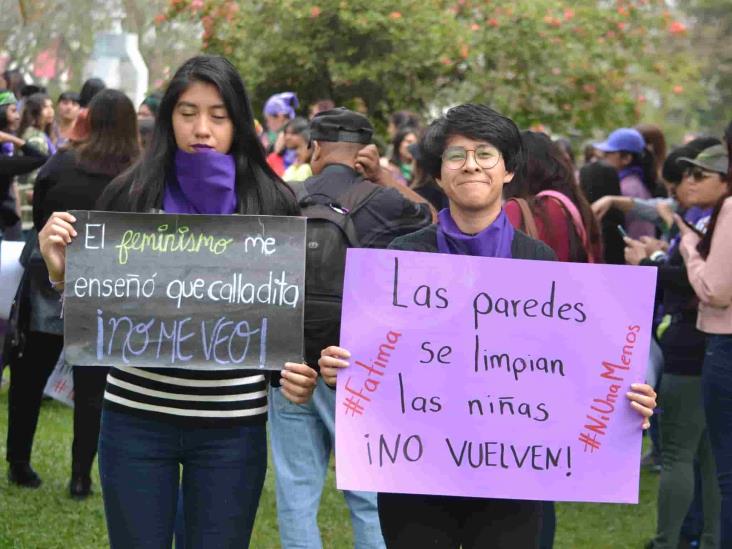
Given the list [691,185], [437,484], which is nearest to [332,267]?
[437,484]

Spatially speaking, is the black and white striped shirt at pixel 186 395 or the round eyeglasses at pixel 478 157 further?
the round eyeglasses at pixel 478 157

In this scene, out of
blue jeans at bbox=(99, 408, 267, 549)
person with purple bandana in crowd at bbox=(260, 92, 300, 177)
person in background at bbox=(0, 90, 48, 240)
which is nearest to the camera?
blue jeans at bbox=(99, 408, 267, 549)

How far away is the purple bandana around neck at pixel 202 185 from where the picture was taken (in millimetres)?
3762

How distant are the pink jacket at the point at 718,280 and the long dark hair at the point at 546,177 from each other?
1.78 feet

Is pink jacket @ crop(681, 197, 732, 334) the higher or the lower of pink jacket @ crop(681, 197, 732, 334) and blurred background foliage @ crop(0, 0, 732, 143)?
the lower

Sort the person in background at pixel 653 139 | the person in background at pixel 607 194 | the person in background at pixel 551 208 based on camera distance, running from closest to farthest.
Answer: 1. the person in background at pixel 551 208
2. the person in background at pixel 607 194
3. the person in background at pixel 653 139

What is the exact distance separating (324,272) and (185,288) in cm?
101

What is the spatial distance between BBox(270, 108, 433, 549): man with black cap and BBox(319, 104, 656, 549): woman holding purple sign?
3.31ft

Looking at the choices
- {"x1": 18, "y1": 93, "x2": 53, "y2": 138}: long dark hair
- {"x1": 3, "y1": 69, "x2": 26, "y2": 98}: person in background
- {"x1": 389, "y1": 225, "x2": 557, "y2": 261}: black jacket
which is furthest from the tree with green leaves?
{"x1": 389, "y1": 225, "x2": 557, "y2": 261}: black jacket

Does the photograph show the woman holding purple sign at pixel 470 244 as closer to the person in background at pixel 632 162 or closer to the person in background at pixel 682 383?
the person in background at pixel 682 383

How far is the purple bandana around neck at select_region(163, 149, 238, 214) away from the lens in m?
3.76

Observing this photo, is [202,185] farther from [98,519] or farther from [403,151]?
[403,151]

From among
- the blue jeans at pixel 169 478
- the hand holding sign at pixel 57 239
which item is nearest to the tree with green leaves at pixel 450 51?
the hand holding sign at pixel 57 239

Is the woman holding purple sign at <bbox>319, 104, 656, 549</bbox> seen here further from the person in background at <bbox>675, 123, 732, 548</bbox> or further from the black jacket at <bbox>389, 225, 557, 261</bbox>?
the person in background at <bbox>675, 123, 732, 548</bbox>
